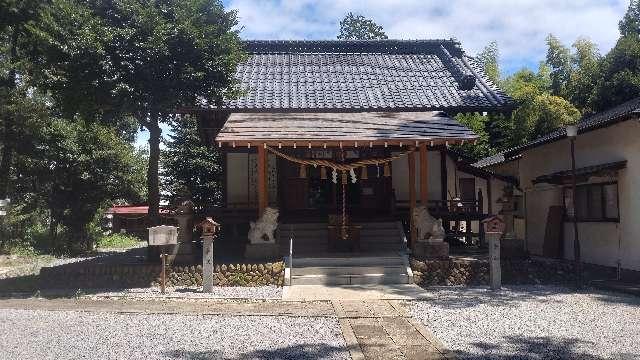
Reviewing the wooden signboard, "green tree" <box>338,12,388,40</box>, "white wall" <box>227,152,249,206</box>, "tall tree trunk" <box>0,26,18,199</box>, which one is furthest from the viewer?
"green tree" <box>338,12,388,40</box>

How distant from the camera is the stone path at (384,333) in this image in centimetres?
637

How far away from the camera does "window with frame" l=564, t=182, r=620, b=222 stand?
1252 cm

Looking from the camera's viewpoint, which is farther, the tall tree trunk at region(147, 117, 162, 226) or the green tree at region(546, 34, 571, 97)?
the green tree at region(546, 34, 571, 97)

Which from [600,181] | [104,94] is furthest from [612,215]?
[104,94]

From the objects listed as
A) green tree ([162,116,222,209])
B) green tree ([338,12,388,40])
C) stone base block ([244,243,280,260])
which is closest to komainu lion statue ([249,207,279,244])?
stone base block ([244,243,280,260])

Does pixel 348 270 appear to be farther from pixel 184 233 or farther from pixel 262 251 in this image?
pixel 184 233

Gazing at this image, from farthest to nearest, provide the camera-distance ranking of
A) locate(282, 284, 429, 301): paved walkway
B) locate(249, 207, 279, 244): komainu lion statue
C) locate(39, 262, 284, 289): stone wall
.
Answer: locate(249, 207, 279, 244): komainu lion statue, locate(39, 262, 284, 289): stone wall, locate(282, 284, 429, 301): paved walkway

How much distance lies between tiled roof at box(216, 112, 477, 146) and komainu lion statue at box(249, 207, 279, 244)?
1.80 meters

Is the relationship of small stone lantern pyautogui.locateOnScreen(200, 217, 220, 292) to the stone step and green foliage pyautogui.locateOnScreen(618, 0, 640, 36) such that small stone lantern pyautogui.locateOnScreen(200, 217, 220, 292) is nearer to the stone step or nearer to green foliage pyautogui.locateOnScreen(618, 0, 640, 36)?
the stone step

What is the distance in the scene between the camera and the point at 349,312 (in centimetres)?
882

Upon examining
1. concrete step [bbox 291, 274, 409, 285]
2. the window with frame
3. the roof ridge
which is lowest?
concrete step [bbox 291, 274, 409, 285]

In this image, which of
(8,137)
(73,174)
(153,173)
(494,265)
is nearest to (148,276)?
(153,173)

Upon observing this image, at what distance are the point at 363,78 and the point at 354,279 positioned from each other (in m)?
9.21

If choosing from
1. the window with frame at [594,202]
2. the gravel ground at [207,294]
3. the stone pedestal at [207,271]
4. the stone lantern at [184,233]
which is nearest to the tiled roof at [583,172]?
the window with frame at [594,202]
